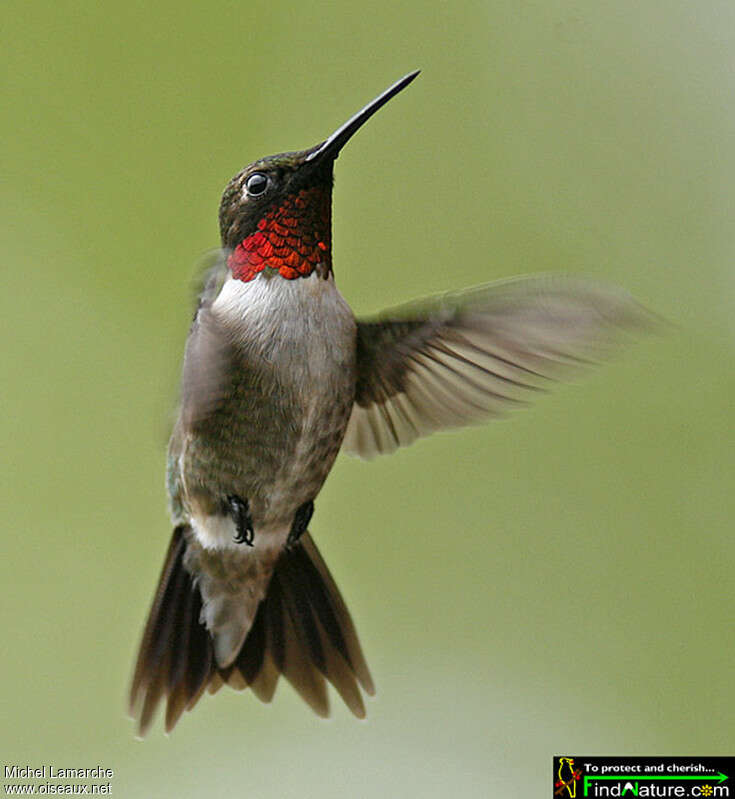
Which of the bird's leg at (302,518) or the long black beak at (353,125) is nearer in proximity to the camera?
the long black beak at (353,125)

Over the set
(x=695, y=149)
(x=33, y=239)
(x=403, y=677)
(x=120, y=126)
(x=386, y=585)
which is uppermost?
(x=695, y=149)

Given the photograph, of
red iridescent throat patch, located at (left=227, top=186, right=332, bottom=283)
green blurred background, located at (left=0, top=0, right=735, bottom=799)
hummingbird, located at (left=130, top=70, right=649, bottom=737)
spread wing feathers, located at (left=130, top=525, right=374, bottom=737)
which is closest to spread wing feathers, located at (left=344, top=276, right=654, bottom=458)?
hummingbird, located at (left=130, top=70, right=649, bottom=737)

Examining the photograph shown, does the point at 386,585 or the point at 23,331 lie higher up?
the point at 23,331

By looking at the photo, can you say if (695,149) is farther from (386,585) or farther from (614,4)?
(386,585)

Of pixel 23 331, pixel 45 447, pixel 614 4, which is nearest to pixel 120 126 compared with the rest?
pixel 23 331

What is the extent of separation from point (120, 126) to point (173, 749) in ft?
4.32

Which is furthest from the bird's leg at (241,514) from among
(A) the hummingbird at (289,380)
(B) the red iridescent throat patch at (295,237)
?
(B) the red iridescent throat patch at (295,237)

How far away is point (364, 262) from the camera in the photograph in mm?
2299

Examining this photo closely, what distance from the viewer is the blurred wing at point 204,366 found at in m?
1.09

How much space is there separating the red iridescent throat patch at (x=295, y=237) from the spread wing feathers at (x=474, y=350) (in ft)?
0.44

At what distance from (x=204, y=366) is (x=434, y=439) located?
1.66 meters

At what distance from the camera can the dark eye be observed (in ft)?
4.59

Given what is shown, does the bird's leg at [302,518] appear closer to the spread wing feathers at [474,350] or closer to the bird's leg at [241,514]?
the bird's leg at [241,514]

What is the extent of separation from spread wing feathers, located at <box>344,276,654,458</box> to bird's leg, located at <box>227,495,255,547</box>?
9.1 inches
